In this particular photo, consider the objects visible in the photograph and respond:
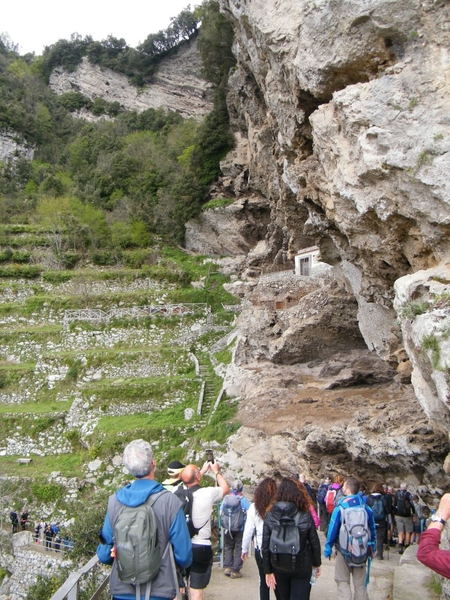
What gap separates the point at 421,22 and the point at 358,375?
11568mm

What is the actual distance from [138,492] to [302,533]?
1.61 metres

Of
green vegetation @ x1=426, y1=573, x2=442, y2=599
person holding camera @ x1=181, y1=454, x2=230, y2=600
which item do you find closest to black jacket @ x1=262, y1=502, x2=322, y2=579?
person holding camera @ x1=181, y1=454, x2=230, y2=600

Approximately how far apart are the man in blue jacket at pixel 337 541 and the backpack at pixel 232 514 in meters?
1.85

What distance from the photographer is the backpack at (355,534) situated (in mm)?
4797

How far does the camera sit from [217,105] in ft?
118

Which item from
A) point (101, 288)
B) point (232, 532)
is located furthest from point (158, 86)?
point (232, 532)

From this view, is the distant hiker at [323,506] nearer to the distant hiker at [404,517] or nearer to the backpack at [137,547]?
the distant hiker at [404,517]

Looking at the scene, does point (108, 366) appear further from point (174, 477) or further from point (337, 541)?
point (337, 541)

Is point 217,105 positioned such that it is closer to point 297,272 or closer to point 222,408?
point 297,272

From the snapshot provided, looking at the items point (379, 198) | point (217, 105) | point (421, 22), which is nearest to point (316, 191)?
point (379, 198)

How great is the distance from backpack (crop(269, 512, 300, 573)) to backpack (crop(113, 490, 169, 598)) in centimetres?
131

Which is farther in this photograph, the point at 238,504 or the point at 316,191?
the point at 316,191

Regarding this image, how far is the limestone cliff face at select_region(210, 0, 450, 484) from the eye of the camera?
8016 millimetres

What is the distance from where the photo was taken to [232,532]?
686 cm
